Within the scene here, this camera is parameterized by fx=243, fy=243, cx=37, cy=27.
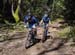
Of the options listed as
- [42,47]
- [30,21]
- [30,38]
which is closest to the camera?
[30,21]

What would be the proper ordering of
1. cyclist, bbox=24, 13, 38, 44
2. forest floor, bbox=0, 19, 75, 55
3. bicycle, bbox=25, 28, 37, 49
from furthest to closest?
1. bicycle, bbox=25, 28, 37, 49
2. cyclist, bbox=24, 13, 38, 44
3. forest floor, bbox=0, 19, 75, 55

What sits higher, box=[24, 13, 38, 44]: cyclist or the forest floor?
box=[24, 13, 38, 44]: cyclist

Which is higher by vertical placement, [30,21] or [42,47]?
[30,21]


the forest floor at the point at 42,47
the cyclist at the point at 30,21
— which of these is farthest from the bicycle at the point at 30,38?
the cyclist at the point at 30,21

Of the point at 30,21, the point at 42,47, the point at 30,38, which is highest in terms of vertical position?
the point at 30,21

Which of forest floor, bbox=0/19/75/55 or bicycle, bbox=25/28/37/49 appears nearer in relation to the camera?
forest floor, bbox=0/19/75/55

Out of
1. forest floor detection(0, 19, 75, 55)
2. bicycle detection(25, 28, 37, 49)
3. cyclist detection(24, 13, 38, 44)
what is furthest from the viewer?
bicycle detection(25, 28, 37, 49)

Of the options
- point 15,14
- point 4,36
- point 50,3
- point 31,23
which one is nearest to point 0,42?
point 4,36

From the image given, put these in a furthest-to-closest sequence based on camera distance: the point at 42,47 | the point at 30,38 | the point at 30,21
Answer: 1. the point at 30,38
2. the point at 42,47
3. the point at 30,21

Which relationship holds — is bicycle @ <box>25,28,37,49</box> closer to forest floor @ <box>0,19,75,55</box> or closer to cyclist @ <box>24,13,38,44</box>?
forest floor @ <box>0,19,75,55</box>

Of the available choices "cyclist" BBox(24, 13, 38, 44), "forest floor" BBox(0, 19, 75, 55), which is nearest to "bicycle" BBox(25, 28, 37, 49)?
"forest floor" BBox(0, 19, 75, 55)

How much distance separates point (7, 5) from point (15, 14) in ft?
8.35

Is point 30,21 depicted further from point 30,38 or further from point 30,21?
point 30,38

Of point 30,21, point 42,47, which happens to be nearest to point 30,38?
point 42,47
